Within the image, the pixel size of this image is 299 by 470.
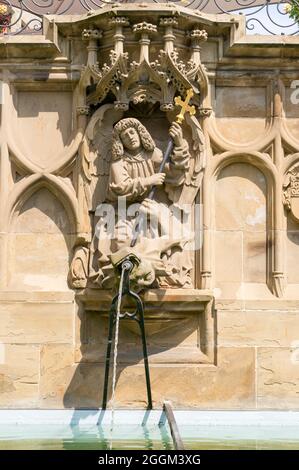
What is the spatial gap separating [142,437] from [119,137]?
2829 mm

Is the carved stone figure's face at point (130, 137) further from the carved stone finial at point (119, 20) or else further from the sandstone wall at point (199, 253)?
the carved stone finial at point (119, 20)

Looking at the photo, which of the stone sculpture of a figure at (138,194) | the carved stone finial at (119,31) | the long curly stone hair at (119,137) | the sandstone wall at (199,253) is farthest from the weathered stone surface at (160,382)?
the carved stone finial at (119,31)

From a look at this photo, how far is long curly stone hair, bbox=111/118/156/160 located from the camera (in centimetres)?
1090

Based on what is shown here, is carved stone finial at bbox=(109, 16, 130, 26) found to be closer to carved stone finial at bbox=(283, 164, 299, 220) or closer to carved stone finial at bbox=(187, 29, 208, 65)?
carved stone finial at bbox=(187, 29, 208, 65)

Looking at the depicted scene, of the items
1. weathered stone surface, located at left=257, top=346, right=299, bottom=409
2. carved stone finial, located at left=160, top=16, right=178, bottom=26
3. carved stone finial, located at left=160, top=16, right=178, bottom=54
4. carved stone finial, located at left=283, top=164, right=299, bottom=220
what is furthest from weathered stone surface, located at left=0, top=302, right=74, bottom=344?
carved stone finial, located at left=160, top=16, right=178, bottom=26

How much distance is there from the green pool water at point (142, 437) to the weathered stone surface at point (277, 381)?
2.03 ft

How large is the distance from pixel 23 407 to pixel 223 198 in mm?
2619

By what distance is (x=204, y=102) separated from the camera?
11125 mm

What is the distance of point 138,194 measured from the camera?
1089 cm

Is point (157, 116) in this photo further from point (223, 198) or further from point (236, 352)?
point (236, 352)

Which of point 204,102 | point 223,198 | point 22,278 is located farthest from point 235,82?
point 22,278

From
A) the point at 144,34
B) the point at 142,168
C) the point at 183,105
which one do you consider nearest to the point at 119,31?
the point at 144,34

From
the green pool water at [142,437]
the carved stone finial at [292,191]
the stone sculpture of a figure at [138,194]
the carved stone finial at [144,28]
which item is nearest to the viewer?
the green pool water at [142,437]

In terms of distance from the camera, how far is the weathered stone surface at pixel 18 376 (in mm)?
10812
